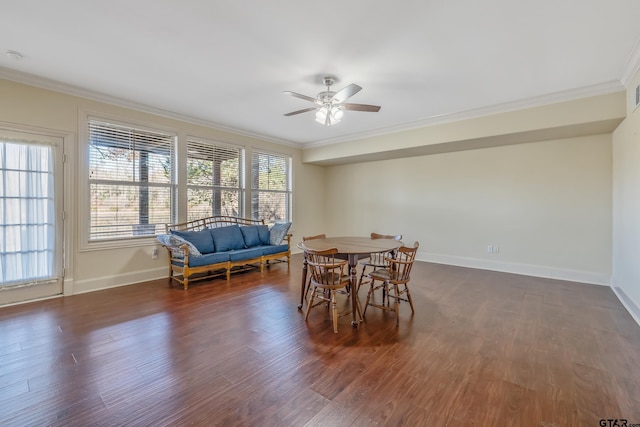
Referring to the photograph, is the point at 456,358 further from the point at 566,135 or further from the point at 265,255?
the point at 566,135

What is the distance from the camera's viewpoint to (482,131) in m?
Result: 4.38

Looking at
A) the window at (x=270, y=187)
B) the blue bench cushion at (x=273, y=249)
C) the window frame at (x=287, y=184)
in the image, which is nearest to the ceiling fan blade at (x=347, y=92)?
the blue bench cushion at (x=273, y=249)

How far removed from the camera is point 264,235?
5566 mm

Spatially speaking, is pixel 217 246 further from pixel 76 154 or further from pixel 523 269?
pixel 523 269

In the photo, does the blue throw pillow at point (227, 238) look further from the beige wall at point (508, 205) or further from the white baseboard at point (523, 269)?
the white baseboard at point (523, 269)

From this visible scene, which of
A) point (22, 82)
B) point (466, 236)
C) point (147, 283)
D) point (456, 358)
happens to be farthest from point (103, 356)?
point (466, 236)

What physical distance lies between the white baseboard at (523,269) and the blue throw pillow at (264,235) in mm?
3210

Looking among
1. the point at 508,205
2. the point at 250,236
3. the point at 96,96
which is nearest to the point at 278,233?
the point at 250,236

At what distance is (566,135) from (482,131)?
48.6 inches

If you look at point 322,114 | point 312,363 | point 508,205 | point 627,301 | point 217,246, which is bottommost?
point 312,363

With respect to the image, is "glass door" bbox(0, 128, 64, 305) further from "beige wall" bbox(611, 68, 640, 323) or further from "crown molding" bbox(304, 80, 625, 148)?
"beige wall" bbox(611, 68, 640, 323)

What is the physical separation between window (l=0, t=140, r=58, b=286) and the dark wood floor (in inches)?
17.4

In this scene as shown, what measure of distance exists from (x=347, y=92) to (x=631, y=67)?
298 centimetres

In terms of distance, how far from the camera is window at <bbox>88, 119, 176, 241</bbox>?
158 inches
